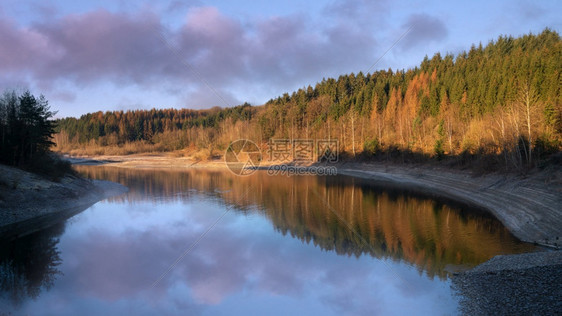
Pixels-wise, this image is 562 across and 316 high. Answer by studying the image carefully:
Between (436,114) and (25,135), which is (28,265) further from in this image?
(436,114)

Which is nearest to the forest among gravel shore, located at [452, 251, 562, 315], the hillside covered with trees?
gravel shore, located at [452, 251, 562, 315]

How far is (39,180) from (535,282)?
25.1 meters

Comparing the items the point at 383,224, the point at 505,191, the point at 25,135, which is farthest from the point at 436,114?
the point at 25,135

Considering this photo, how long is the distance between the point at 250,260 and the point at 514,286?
27.5ft

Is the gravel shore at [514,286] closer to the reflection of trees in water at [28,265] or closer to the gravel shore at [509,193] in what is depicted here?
the gravel shore at [509,193]

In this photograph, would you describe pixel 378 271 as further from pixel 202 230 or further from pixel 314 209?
pixel 314 209

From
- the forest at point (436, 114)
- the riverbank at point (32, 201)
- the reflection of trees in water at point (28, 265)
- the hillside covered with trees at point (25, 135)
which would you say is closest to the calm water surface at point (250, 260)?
the reflection of trees in water at point (28, 265)

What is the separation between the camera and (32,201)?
18406 millimetres

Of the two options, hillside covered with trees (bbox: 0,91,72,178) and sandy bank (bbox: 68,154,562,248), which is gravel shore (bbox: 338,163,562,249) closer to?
sandy bank (bbox: 68,154,562,248)

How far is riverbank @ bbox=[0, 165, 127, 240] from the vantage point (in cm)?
1620

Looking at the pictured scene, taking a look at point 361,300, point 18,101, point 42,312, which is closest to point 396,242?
point 361,300

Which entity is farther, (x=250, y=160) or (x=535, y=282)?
(x=250, y=160)

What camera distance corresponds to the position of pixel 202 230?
56.5 feet

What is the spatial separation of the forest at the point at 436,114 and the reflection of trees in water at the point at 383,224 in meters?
9.13
